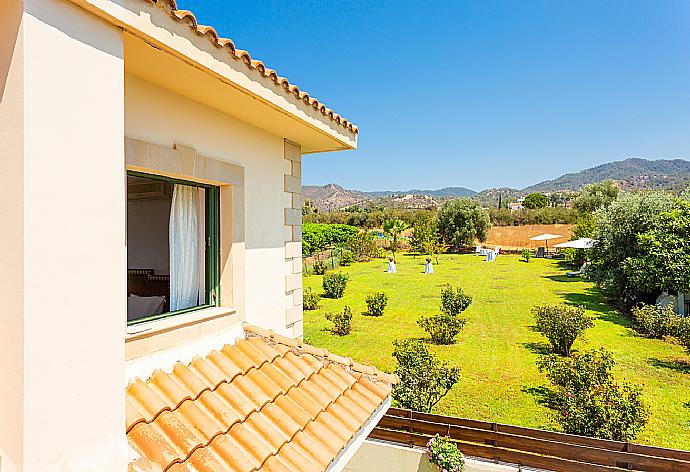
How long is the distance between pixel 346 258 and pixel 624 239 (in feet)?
71.0

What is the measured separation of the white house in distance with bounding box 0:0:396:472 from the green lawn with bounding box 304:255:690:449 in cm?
633

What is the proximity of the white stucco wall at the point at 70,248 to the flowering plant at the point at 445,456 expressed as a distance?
4.99 m

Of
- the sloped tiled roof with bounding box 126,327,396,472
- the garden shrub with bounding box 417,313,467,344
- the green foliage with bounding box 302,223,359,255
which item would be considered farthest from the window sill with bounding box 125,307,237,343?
the green foliage with bounding box 302,223,359,255

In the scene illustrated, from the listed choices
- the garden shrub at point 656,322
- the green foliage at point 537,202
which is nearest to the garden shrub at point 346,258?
the garden shrub at point 656,322

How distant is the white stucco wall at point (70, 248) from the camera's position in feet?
6.39

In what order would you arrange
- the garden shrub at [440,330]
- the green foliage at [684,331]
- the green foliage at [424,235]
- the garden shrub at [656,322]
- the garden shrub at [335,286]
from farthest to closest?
the green foliage at [424,235] → the garden shrub at [335,286] → the garden shrub at [440,330] → the garden shrub at [656,322] → the green foliage at [684,331]

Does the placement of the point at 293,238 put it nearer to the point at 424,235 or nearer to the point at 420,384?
the point at 420,384

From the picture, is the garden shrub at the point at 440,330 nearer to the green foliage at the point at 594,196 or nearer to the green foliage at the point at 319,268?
the green foliage at the point at 319,268

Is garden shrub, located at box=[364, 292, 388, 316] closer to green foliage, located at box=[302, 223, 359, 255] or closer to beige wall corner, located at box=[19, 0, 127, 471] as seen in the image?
beige wall corner, located at box=[19, 0, 127, 471]

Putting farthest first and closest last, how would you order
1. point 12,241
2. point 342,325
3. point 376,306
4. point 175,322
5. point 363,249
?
1. point 363,249
2. point 376,306
3. point 342,325
4. point 175,322
5. point 12,241

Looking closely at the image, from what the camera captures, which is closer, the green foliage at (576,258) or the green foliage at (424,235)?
the green foliage at (576,258)

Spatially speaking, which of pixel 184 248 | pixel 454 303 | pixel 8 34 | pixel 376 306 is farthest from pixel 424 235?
pixel 8 34

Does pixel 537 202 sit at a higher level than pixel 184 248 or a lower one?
higher

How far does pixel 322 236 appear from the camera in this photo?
43.2 m
